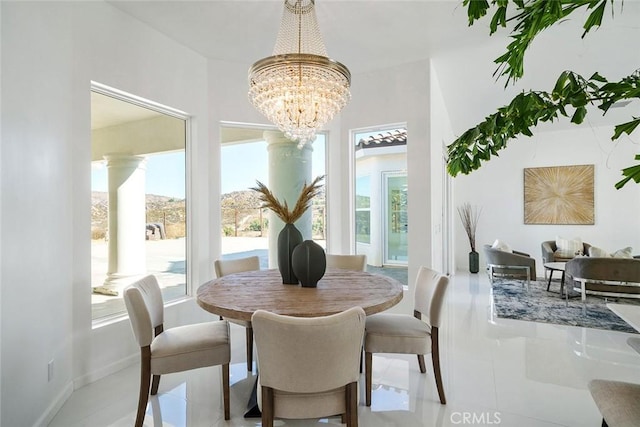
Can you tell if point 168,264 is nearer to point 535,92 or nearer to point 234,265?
point 234,265

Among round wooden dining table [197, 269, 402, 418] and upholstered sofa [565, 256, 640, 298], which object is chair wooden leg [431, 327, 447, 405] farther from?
upholstered sofa [565, 256, 640, 298]

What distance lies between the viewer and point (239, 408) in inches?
87.6

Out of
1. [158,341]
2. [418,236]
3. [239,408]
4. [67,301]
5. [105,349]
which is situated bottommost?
[239,408]

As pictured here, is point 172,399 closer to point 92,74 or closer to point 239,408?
point 239,408

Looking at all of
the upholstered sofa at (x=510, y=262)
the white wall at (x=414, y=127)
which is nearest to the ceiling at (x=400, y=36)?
the white wall at (x=414, y=127)

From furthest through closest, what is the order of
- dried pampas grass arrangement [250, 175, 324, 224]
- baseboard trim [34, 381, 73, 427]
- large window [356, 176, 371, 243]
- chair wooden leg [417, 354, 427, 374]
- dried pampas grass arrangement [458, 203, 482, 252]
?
dried pampas grass arrangement [458, 203, 482, 252], large window [356, 176, 371, 243], chair wooden leg [417, 354, 427, 374], dried pampas grass arrangement [250, 175, 324, 224], baseboard trim [34, 381, 73, 427]

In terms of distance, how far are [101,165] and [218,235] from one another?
1.43 m

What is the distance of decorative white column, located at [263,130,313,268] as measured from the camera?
4352 mm

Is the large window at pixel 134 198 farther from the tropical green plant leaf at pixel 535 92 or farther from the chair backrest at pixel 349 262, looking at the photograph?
the tropical green plant leaf at pixel 535 92

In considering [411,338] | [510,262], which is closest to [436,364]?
[411,338]

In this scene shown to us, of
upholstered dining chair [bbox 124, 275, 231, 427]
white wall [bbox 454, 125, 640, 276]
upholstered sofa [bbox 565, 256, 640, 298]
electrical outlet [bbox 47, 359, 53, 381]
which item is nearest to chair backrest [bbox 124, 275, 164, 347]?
upholstered dining chair [bbox 124, 275, 231, 427]

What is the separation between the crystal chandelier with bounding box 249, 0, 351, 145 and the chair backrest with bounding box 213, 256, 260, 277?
1399 millimetres

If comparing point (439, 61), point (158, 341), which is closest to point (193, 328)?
point (158, 341)

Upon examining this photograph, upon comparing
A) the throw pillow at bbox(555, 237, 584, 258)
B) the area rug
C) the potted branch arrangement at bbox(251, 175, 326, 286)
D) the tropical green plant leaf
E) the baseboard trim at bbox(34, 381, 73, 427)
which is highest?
the tropical green plant leaf
